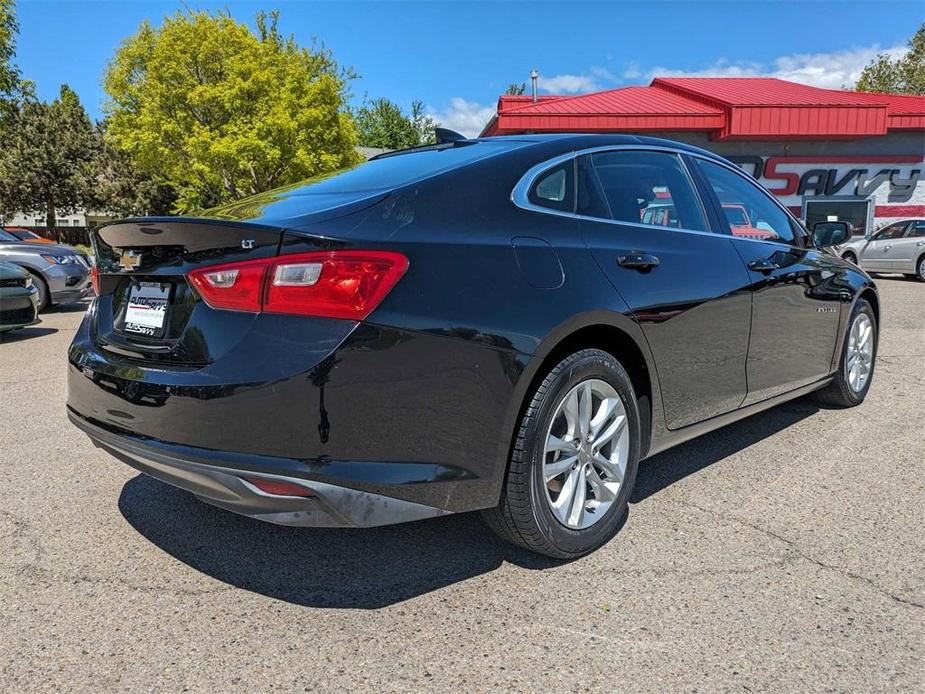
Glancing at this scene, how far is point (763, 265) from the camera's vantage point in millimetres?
3672

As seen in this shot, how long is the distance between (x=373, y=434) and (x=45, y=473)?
247cm

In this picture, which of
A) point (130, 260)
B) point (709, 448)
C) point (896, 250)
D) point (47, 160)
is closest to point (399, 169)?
point (130, 260)

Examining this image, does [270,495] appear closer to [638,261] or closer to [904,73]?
[638,261]

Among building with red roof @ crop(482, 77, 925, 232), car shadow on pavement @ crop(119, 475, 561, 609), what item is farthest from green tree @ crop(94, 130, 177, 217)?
car shadow on pavement @ crop(119, 475, 561, 609)

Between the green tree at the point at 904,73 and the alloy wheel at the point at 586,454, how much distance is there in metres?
54.7

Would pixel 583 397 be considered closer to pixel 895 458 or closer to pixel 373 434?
pixel 373 434

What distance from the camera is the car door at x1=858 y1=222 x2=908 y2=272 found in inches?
690

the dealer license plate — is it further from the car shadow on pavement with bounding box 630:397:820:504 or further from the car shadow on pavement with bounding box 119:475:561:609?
the car shadow on pavement with bounding box 630:397:820:504

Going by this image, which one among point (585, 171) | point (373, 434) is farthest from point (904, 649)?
point (585, 171)

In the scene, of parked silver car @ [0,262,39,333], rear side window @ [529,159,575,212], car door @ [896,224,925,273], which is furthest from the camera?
car door @ [896,224,925,273]

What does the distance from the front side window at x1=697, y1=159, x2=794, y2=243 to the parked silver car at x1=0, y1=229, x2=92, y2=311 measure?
32.4ft

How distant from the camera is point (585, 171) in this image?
115 inches

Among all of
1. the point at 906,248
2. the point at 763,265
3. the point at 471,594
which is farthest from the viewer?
the point at 906,248

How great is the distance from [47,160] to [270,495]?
5067cm
